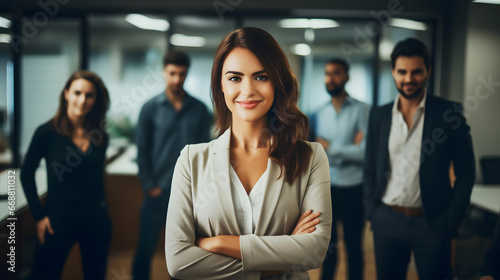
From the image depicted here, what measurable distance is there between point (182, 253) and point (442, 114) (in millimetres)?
1449

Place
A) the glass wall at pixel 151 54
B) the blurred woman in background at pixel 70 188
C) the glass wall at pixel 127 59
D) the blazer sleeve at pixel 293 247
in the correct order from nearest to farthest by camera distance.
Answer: the blazer sleeve at pixel 293 247, the blurred woman in background at pixel 70 188, the glass wall at pixel 151 54, the glass wall at pixel 127 59

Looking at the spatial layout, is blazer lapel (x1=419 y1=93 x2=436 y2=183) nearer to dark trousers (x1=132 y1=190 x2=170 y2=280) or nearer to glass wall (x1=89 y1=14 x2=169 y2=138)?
dark trousers (x1=132 y1=190 x2=170 y2=280)

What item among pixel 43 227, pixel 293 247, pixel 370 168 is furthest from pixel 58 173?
pixel 370 168

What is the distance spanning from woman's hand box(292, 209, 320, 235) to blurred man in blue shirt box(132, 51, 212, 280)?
1.29 meters

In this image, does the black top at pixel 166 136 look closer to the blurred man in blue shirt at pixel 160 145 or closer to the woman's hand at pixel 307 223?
the blurred man in blue shirt at pixel 160 145

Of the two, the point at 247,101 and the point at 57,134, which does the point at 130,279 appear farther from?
the point at 247,101

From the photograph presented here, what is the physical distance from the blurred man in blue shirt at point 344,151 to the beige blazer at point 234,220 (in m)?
1.18

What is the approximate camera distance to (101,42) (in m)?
3.41

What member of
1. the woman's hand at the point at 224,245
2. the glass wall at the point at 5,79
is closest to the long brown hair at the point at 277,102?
the woman's hand at the point at 224,245

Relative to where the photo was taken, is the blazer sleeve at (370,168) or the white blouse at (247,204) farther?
the blazer sleeve at (370,168)

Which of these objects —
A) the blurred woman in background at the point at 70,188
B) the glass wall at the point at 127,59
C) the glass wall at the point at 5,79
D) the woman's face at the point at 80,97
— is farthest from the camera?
the glass wall at the point at 127,59

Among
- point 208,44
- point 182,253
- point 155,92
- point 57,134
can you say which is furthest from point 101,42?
point 182,253

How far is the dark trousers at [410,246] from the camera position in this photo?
2125 millimetres

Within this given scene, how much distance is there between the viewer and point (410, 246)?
7.11ft
